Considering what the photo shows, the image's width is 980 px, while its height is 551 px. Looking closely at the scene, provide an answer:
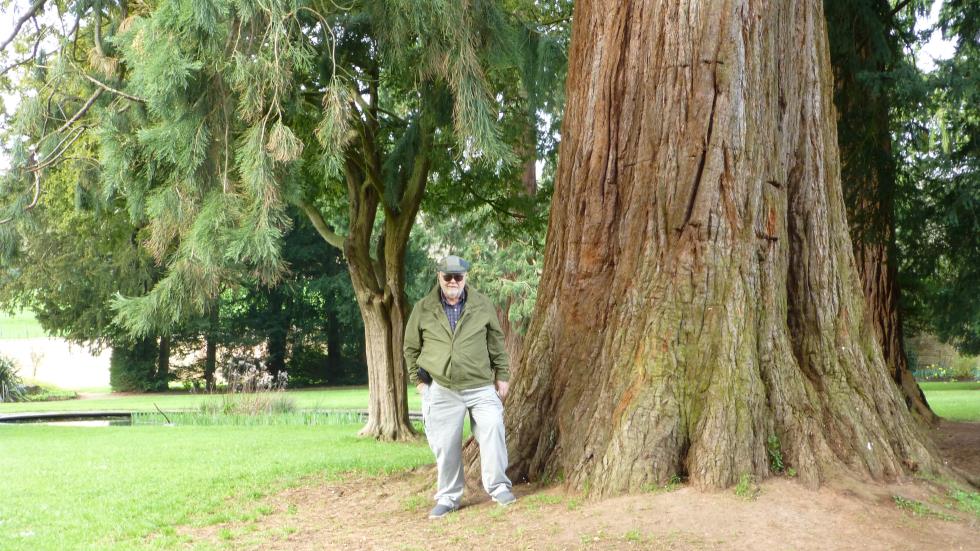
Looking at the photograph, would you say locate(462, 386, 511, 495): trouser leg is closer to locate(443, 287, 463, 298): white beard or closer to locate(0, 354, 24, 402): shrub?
locate(443, 287, 463, 298): white beard

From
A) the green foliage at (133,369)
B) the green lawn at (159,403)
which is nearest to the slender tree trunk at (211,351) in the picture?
the green foliage at (133,369)

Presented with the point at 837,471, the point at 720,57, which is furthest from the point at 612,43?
the point at 837,471

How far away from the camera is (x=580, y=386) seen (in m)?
6.64

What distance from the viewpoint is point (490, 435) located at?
636 cm

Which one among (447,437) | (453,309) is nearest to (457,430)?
(447,437)

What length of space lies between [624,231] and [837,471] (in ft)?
6.93

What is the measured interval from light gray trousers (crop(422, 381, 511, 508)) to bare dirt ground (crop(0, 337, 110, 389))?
27.5 metres

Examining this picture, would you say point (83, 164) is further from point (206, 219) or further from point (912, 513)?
point (912, 513)

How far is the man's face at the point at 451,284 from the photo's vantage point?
645 cm

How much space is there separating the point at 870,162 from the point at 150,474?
8880 mm

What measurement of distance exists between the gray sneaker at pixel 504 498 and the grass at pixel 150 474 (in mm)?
2071

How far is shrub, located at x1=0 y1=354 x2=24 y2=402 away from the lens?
88.9ft

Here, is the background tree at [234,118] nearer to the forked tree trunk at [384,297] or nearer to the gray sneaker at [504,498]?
the gray sneaker at [504,498]

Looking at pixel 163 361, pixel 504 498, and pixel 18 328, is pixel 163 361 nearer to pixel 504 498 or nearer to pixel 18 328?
pixel 504 498
